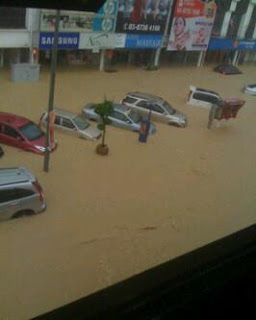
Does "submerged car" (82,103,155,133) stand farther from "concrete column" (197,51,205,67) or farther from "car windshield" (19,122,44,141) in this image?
"concrete column" (197,51,205,67)

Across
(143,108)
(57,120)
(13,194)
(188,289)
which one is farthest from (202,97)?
(188,289)

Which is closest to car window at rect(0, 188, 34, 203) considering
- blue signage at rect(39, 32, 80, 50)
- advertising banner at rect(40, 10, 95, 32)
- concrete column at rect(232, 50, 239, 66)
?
advertising banner at rect(40, 10, 95, 32)

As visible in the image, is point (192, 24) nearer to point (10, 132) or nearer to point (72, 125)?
point (72, 125)

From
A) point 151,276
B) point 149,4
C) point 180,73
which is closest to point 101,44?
point 149,4

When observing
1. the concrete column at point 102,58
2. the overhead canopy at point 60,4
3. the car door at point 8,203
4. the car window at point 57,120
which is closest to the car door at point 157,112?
the car window at point 57,120

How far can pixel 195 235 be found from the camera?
5.00 metres

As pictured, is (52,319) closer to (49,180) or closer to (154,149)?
(49,180)

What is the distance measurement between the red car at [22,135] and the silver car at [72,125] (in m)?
0.76

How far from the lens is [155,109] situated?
10492 mm

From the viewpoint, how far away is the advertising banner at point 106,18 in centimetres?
1306

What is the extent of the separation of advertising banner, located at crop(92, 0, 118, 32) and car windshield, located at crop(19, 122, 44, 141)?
6248mm

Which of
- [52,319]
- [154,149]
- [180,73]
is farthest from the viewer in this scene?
[180,73]

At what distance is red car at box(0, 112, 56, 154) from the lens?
7.49 m

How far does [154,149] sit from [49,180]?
8.86 ft
